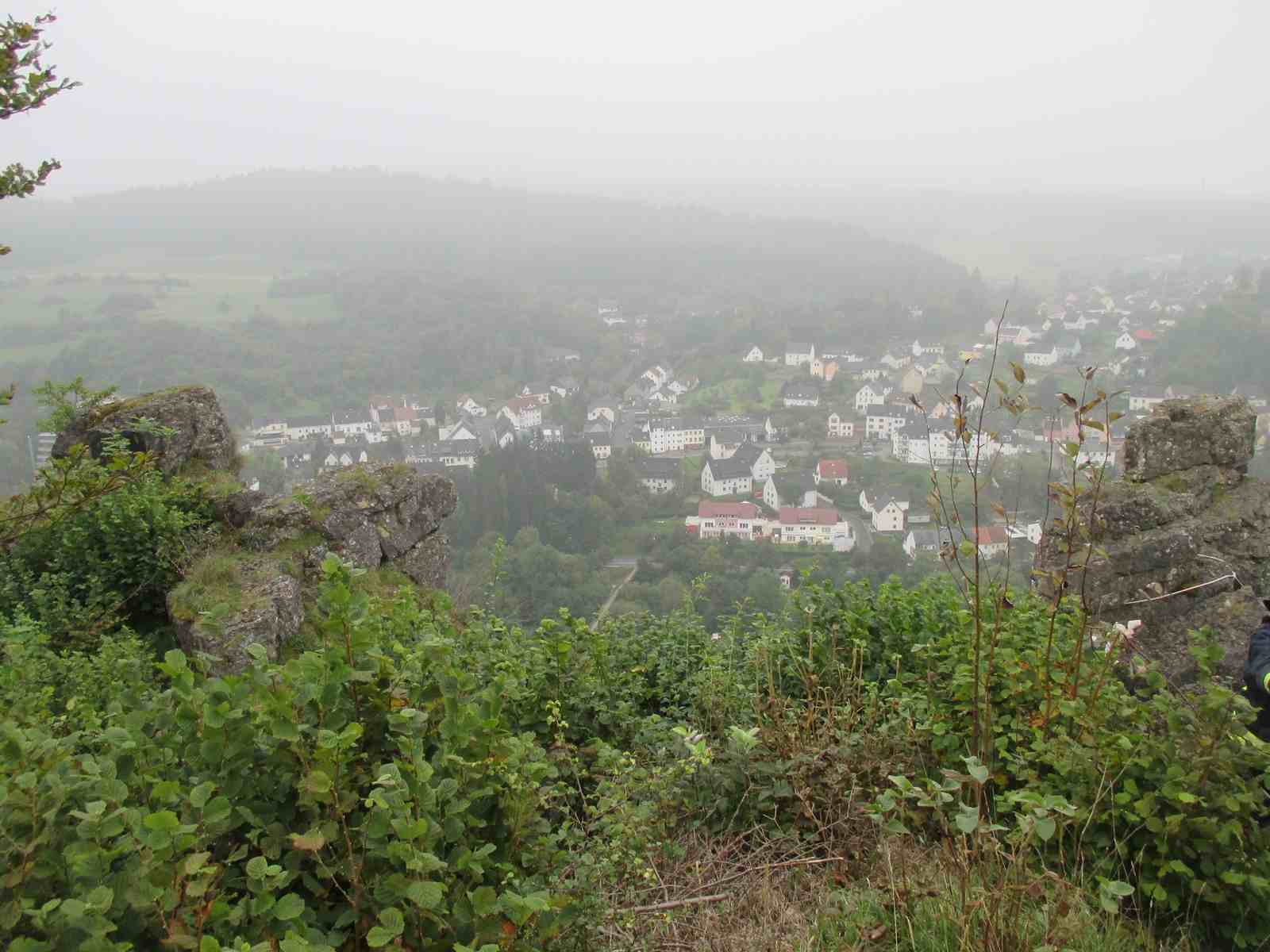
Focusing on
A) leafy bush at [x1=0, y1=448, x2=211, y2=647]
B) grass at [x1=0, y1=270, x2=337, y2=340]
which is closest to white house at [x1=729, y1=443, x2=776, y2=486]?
leafy bush at [x1=0, y1=448, x2=211, y2=647]

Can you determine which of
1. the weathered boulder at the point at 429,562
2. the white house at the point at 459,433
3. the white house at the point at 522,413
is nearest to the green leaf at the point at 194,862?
the weathered boulder at the point at 429,562

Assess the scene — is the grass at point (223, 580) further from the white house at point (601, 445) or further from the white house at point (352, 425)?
the white house at point (352, 425)

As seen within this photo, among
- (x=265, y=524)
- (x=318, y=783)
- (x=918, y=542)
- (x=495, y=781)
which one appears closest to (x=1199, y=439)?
(x=495, y=781)

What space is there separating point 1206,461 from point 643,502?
105 feet

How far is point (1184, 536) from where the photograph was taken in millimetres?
6066

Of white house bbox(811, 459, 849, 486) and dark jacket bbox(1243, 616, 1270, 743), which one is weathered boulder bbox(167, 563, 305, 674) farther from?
white house bbox(811, 459, 849, 486)

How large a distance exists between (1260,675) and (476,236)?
13156cm

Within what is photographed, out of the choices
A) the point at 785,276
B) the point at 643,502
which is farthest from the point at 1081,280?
the point at 643,502

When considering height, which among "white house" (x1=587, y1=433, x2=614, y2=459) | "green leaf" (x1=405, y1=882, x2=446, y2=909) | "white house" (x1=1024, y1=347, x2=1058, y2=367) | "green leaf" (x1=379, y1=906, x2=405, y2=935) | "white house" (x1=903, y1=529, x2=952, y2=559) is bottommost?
"white house" (x1=587, y1=433, x2=614, y2=459)

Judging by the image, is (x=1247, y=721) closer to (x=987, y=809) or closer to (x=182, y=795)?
(x=987, y=809)

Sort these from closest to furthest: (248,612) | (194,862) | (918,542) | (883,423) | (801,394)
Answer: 1. (194,862)
2. (248,612)
3. (918,542)
4. (883,423)
5. (801,394)

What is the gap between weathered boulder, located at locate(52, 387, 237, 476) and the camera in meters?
8.27

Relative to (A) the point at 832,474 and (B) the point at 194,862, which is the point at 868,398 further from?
(B) the point at 194,862

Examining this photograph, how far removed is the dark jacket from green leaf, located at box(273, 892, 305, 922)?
12.2 ft
